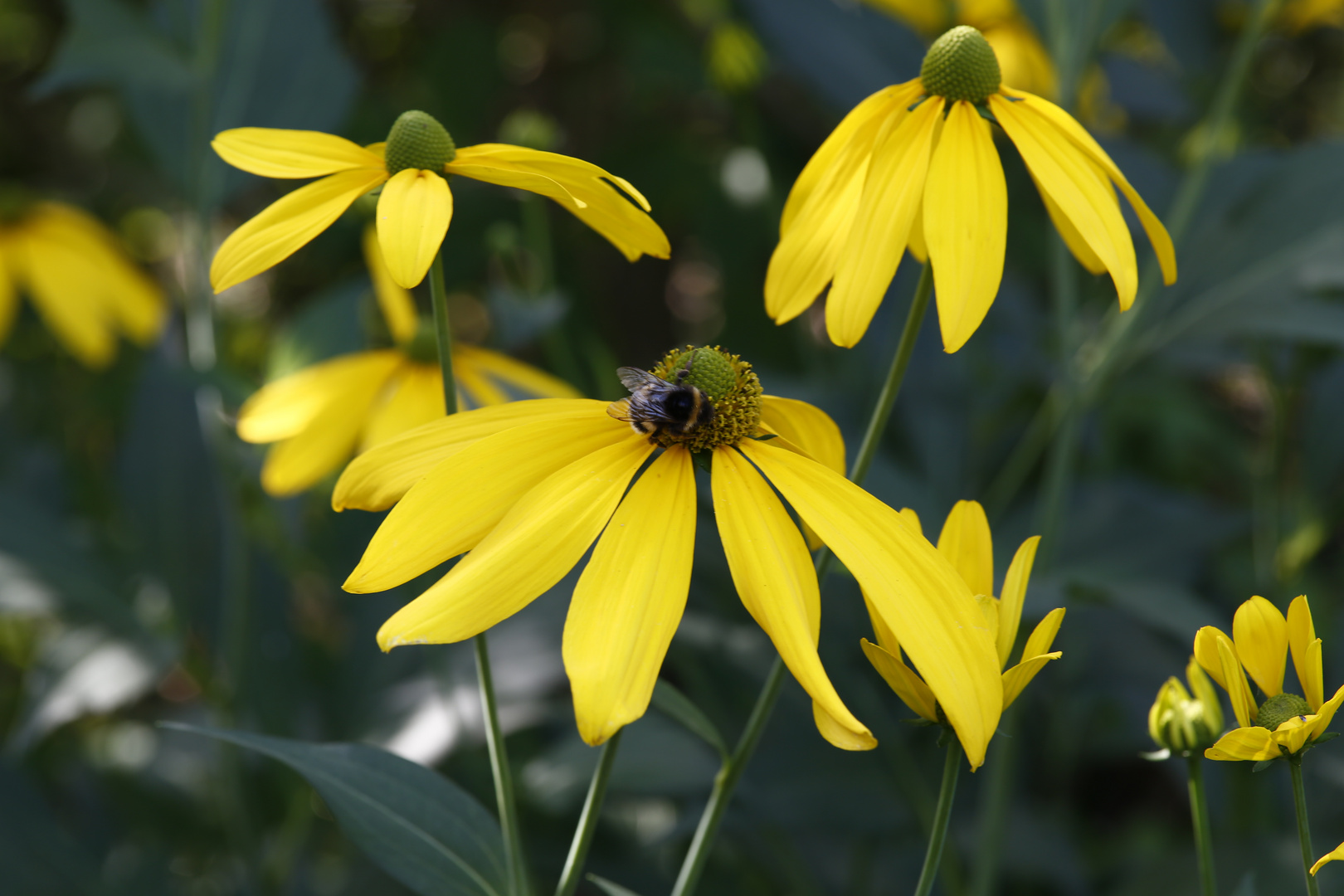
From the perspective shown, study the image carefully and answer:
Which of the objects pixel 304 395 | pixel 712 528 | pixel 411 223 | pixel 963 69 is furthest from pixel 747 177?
pixel 411 223

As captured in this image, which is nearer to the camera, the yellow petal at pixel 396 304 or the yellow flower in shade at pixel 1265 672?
the yellow flower in shade at pixel 1265 672

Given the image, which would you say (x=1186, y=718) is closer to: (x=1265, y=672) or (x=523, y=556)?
(x=1265, y=672)

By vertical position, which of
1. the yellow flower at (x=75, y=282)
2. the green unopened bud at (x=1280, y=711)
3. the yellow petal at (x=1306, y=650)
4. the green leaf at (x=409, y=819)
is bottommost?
the green leaf at (x=409, y=819)

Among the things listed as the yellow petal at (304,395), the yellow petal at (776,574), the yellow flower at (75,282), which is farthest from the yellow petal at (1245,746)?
the yellow flower at (75,282)

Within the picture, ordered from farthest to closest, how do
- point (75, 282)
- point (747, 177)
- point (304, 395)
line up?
1. point (75, 282)
2. point (747, 177)
3. point (304, 395)

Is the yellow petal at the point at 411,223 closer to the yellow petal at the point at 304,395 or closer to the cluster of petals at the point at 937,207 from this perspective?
the cluster of petals at the point at 937,207

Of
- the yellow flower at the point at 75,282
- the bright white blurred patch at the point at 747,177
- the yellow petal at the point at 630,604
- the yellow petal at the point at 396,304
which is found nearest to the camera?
the yellow petal at the point at 630,604

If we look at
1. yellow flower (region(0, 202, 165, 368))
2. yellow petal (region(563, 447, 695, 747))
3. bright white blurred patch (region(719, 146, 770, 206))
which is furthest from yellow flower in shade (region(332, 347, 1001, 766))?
yellow flower (region(0, 202, 165, 368))

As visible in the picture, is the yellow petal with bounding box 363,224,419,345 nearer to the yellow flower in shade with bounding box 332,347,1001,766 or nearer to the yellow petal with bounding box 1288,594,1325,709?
the yellow flower in shade with bounding box 332,347,1001,766
